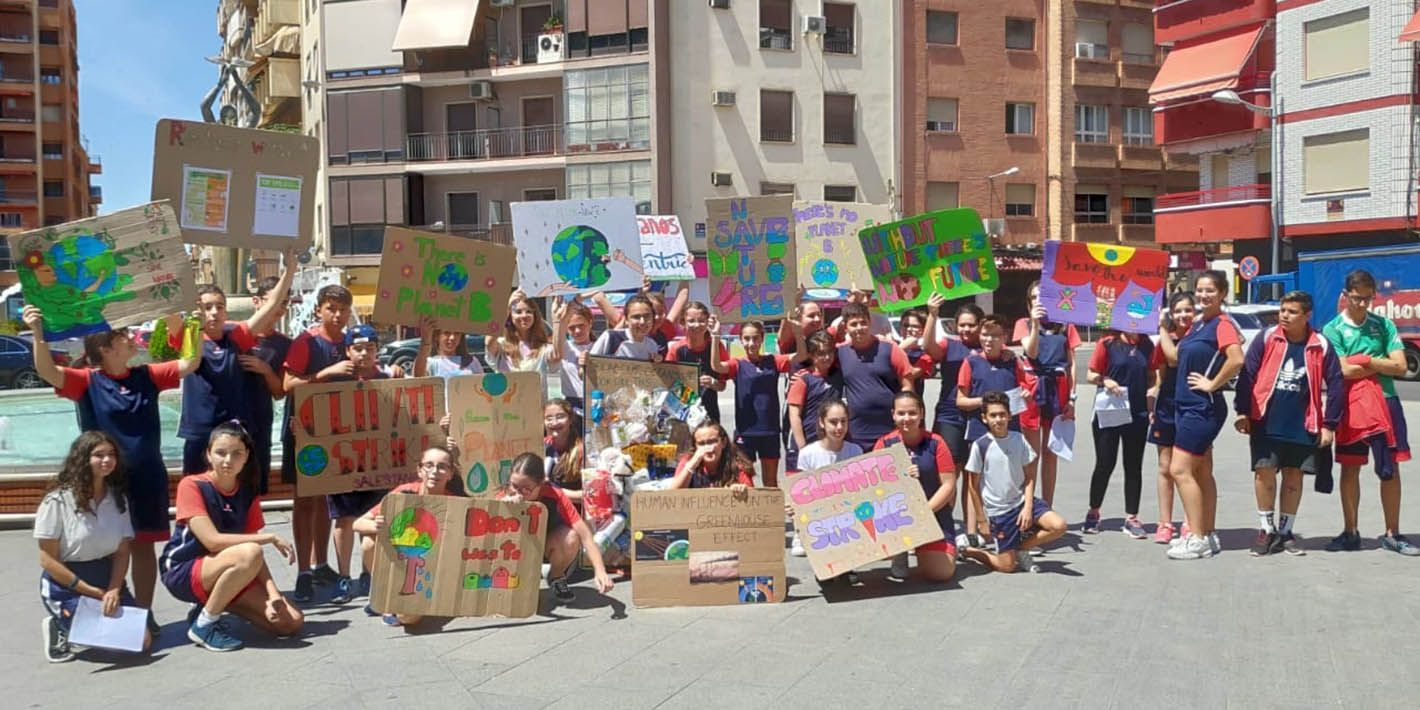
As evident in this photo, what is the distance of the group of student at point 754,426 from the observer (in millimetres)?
6238

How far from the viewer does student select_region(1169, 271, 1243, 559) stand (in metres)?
7.91

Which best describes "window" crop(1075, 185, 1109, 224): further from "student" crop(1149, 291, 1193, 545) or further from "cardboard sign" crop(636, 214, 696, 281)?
"student" crop(1149, 291, 1193, 545)

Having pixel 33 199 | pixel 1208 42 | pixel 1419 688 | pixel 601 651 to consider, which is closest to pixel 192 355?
pixel 601 651

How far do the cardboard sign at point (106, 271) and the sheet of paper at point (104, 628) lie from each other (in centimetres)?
149

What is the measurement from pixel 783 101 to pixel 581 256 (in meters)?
29.7

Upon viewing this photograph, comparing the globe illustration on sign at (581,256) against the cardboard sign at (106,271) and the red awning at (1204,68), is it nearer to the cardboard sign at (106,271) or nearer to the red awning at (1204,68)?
the cardboard sign at (106,271)

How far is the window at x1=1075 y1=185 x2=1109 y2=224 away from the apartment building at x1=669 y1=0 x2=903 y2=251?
7197mm

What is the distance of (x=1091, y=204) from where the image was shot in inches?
1662

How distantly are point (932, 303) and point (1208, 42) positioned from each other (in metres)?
33.0

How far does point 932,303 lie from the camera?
28.6 feet

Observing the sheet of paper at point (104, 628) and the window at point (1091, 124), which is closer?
the sheet of paper at point (104, 628)

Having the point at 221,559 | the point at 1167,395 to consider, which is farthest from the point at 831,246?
the point at 221,559

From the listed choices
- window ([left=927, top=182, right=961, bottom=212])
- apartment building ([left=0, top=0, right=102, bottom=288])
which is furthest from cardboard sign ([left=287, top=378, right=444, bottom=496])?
apartment building ([left=0, top=0, right=102, bottom=288])

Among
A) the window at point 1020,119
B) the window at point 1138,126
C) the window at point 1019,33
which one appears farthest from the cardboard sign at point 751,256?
the window at point 1138,126
